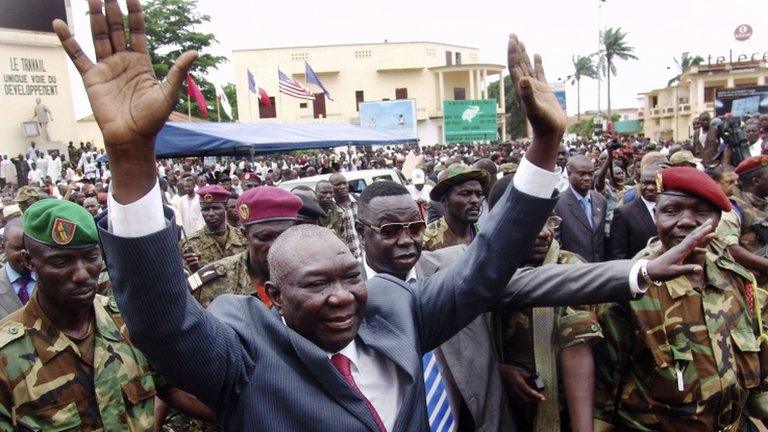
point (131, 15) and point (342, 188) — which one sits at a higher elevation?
point (131, 15)

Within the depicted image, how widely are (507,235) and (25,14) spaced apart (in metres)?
36.1

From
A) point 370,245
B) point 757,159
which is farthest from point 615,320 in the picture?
point 757,159

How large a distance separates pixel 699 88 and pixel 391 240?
49222 millimetres

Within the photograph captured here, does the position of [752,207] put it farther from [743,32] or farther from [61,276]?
[743,32]

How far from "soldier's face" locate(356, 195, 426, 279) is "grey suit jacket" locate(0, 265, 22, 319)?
2.03 meters

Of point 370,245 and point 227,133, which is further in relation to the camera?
point 227,133

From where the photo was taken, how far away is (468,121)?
26.5 m

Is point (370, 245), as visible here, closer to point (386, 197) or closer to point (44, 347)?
point (386, 197)

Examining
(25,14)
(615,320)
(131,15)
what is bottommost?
(615,320)

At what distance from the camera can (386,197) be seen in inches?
123

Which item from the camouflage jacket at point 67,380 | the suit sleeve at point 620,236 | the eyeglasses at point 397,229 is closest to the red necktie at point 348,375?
the camouflage jacket at point 67,380

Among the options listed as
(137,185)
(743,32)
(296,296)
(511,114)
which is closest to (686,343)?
(296,296)

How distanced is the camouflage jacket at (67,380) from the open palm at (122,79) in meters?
1.16

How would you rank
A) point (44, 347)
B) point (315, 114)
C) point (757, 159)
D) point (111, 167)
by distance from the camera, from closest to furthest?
1. point (111, 167)
2. point (44, 347)
3. point (757, 159)
4. point (315, 114)
